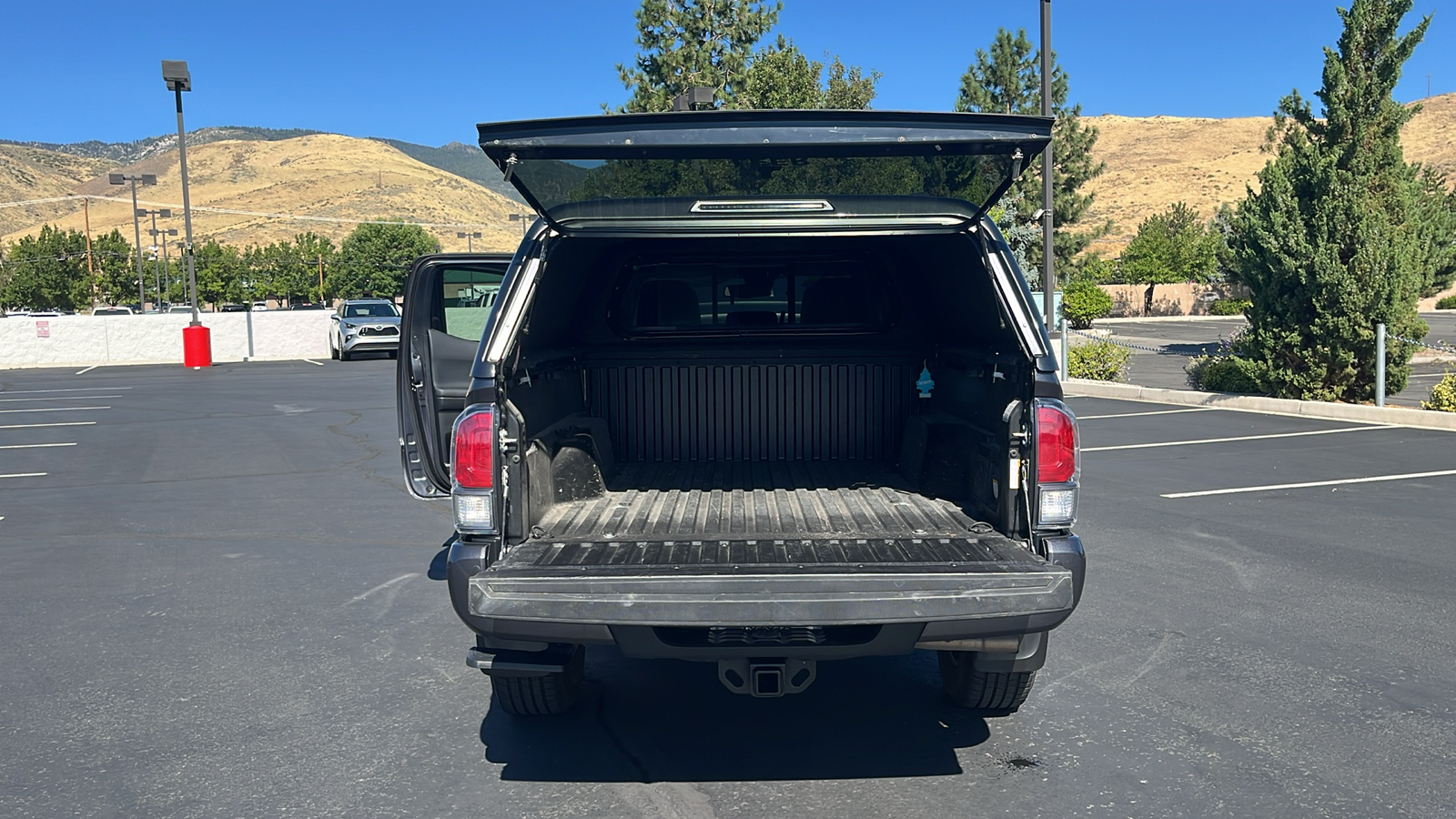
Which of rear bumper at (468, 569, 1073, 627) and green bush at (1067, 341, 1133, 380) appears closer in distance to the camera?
rear bumper at (468, 569, 1073, 627)

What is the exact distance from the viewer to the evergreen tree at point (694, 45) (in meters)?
35.5

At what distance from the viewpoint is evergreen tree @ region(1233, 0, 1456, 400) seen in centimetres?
1384

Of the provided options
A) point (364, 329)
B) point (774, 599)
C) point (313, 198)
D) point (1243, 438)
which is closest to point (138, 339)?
point (364, 329)

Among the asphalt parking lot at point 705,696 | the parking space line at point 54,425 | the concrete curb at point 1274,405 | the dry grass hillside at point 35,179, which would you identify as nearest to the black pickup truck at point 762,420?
the asphalt parking lot at point 705,696

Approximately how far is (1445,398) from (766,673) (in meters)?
12.2

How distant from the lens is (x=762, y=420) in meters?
6.25

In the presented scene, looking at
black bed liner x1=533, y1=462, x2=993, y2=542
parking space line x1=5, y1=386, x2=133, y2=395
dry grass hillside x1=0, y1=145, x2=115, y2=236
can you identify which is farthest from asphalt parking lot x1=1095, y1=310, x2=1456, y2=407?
dry grass hillside x1=0, y1=145, x2=115, y2=236

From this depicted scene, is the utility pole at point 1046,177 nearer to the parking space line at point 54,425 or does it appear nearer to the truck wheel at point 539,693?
the parking space line at point 54,425

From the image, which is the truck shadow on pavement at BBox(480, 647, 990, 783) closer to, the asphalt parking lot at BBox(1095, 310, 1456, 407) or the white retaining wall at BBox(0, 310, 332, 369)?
the asphalt parking lot at BBox(1095, 310, 1456, 407)

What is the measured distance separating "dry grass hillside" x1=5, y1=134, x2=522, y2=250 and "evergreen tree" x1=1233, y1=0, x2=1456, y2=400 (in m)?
119

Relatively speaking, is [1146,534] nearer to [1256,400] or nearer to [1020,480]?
[1020,480]

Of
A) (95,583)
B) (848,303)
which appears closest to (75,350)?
(95,583)

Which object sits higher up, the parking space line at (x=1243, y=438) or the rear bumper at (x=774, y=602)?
the rear bumper at (x=774, y=602)

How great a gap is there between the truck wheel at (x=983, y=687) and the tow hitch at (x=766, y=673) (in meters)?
0.84
